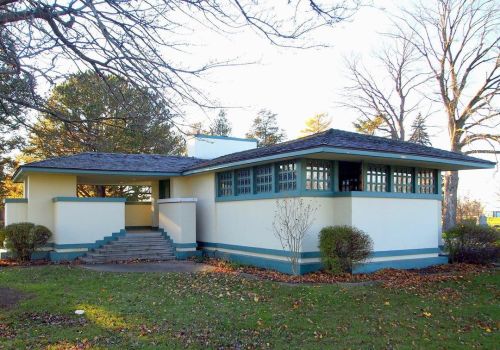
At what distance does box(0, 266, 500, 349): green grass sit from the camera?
6.46 meters

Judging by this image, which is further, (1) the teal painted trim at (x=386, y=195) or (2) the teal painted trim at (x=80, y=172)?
(2) the teal painted trim at (x=80, y=172)

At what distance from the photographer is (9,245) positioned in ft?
50.5

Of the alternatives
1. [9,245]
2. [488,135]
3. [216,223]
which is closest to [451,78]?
[488,135]

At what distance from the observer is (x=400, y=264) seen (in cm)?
1325

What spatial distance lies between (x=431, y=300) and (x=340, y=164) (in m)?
5.74

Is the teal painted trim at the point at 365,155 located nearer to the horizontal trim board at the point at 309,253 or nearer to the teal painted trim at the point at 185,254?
the horizontal trim board at the point at 309,253

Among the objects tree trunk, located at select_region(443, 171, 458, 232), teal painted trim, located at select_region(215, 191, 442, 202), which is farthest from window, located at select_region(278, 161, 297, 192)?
tree trunk, located at select_region(443, 171, 458, 232)

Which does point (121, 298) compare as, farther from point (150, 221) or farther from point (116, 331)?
point (150, 221)

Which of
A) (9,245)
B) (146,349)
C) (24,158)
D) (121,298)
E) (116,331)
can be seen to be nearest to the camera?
(146,349)

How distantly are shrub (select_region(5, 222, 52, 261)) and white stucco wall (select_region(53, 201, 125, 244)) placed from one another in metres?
0.60

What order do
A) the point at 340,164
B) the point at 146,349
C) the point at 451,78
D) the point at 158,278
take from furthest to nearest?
the point at 451,78 → the point at 340,164 → the point at 158,278 → the point at 146,349

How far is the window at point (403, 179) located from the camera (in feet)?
45.6

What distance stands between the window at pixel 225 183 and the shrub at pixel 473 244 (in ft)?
22.8

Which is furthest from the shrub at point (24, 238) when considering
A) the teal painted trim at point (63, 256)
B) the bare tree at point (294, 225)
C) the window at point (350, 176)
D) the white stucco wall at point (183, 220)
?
the window at point (350, 176)
